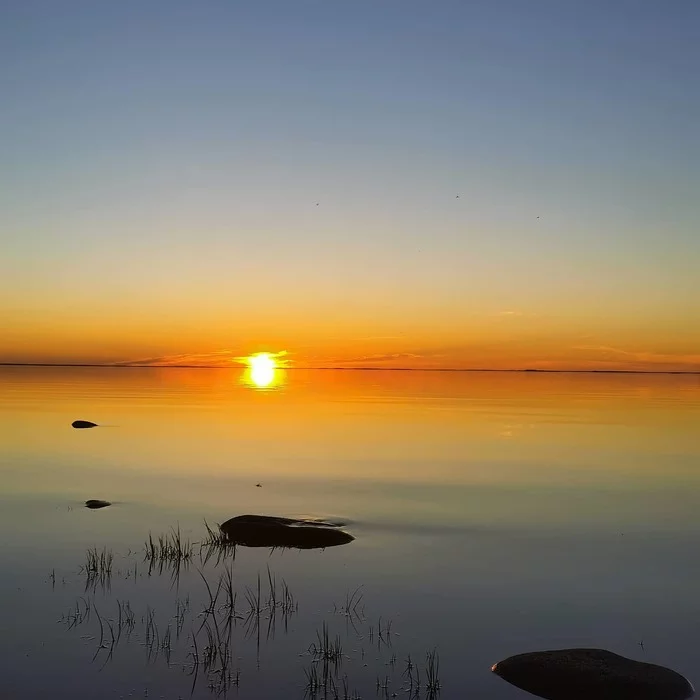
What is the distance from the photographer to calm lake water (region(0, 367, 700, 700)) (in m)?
14.8

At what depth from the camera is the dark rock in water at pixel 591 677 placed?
13.0 meters

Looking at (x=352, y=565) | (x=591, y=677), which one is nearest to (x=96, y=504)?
(x=352, y=565)

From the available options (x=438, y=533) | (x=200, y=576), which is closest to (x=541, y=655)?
(x=200, y=576)

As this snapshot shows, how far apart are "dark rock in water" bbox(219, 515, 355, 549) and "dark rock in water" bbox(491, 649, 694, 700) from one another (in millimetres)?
10013

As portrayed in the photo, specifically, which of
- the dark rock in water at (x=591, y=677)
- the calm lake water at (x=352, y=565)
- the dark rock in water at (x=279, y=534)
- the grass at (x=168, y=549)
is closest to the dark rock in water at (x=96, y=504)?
the calm lake water at (x=352, y=565)

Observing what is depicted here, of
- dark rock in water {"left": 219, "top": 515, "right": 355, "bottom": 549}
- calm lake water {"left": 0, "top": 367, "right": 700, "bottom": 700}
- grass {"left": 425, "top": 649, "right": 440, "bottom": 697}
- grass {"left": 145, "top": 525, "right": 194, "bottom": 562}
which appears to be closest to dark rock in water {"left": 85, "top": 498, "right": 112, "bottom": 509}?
calm lake water {"left": 0, "top": 367, "right": 700, "bottom": 700}

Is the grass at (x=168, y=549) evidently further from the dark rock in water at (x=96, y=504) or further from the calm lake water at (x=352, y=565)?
the dark rock in water at (x=96, y=504)

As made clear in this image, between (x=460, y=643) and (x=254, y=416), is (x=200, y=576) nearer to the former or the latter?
(x=460, y=643)

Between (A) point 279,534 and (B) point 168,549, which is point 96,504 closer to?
(B) point 168,549

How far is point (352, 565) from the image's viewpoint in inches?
854

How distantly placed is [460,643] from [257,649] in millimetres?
4017

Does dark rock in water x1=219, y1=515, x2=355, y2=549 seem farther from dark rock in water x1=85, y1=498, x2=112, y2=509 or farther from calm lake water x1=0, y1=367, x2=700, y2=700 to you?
dark rock in water x1=85, y1=498, x2=112, y2=509

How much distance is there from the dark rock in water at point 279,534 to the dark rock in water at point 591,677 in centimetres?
1001

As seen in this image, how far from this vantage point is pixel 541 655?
14.4 m
